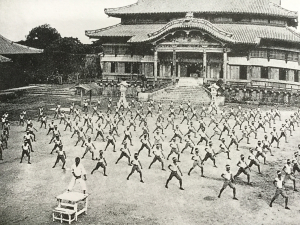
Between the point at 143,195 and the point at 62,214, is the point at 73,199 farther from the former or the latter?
the point at 143,195

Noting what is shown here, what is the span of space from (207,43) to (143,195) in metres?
27.7

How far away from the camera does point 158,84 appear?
35656 millimetres

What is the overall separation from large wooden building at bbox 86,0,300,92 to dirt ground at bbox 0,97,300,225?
21.9 m

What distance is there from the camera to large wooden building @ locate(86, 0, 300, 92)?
122 feet

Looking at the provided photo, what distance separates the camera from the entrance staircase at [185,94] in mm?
32737

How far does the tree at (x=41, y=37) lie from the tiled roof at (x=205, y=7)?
501 inches

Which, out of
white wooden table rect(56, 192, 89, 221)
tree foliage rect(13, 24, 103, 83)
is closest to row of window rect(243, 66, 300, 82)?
tree foliage rect(13, 24, 103, 83)

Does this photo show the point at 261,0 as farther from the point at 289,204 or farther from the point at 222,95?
the point at 289,204

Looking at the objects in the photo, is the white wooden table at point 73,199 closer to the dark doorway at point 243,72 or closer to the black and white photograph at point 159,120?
the black and white photograph at point 159,120

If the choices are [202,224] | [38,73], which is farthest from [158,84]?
[202,224]

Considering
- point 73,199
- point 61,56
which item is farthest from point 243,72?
point 73,199

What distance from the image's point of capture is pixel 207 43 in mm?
37406

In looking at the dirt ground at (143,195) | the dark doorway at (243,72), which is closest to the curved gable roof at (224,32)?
the dark doorway at (243,72)

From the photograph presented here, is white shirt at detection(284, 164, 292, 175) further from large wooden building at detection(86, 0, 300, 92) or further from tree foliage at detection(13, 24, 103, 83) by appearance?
tree foliage at detection(13, 24, 103, 83)
